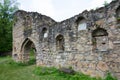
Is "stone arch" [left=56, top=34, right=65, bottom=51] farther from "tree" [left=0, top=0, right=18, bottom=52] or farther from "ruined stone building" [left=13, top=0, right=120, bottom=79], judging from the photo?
"tree" [left=0, top=0, right=18, bottom=52]

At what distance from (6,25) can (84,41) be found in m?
18.5

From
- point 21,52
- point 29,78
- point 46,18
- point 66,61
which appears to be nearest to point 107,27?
point 66,61

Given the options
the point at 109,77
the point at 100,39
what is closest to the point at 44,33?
the point at 100,39

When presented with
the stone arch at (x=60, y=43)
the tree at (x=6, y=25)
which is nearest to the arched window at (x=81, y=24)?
the stone arch at (x=60, y=43)

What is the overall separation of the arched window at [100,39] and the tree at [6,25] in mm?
15825

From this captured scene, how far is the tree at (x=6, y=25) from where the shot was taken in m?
23.1

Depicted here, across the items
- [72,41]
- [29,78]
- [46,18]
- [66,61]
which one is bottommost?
[29,78]

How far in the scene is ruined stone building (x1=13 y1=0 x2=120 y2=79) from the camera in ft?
21.9

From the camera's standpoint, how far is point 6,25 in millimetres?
24219

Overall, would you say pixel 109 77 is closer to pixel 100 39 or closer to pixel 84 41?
pixel 100 39

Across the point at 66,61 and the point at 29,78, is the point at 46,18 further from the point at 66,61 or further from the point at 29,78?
the point at 29,78

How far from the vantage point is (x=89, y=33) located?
7.66 metres

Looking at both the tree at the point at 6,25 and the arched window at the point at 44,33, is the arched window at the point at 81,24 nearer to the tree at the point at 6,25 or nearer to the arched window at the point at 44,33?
the arched window at the point at 44,33

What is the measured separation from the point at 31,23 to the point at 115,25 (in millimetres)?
7489
